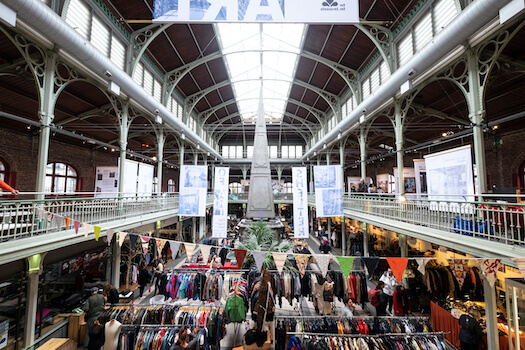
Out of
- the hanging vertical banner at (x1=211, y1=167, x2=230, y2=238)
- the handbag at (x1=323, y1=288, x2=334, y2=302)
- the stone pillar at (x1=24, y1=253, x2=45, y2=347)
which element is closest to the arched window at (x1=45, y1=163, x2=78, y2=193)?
the hanging vertical banner at (x1=211, y1=167, x2=230, y2=238)

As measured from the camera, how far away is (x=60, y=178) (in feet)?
57.3

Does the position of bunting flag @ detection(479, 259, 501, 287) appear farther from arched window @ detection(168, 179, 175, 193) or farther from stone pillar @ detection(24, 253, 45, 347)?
arched window @ detection(168, 179, 175, 193)

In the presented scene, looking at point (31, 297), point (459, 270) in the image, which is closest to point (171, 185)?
point (31, 297)

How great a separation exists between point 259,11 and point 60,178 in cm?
1802

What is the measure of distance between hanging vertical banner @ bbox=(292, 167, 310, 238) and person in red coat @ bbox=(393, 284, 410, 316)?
4.74 meters

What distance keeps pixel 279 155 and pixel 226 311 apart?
88.2 ft

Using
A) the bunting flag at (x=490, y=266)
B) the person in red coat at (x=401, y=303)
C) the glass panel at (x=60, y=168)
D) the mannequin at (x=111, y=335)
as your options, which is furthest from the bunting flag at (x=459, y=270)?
the glass panel at (x=60, y=168)

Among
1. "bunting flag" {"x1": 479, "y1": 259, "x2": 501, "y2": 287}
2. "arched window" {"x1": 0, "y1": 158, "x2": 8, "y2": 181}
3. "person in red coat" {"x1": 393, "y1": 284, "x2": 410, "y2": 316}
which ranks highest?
"arched window" {"x1": 0, "y1": 158, "x2": 8, "y2": 181}

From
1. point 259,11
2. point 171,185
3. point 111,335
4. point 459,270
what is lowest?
point 111,335

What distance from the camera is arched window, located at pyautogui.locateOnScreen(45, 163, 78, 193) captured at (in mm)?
16766

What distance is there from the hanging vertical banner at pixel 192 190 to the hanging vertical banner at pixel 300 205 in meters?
4.38

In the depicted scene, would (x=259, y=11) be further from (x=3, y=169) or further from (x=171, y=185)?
(x=171, y=185)

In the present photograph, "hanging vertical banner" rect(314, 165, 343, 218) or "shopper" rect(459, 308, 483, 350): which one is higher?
"hanging vertical banner" rect(314, 165, 343, 218)

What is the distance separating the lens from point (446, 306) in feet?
23.8
